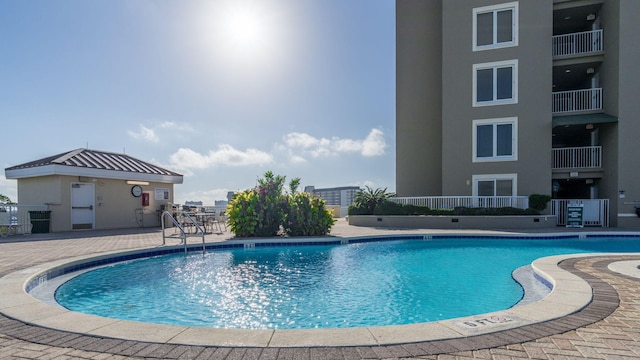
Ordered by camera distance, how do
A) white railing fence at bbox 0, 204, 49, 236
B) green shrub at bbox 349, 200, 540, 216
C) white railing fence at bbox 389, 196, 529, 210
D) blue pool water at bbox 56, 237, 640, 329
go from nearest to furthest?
blue pool water at bbox 56, 237, 640, 329, white railing fence at bbox 0, 204, 49, 236, green shrub at bbox 349, 200, 540, 216, white railing fence at bbox 389, 196, 529, 210

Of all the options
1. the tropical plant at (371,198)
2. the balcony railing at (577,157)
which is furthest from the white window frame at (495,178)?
the tropical plant at (371,198)

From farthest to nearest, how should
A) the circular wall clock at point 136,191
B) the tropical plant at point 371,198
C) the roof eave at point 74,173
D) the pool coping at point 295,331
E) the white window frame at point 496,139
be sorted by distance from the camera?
the tropical plant at point 371,198
the white window frame at point 496,139
the circular wall clock at point 136,191
the roof eave at point 74,173
the pool coping at point 295,331

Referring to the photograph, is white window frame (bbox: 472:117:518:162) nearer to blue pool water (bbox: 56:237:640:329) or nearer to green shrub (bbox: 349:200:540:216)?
green shrub (bbox: 349:200:540:216)

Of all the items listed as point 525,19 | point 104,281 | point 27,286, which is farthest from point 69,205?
point 525,19

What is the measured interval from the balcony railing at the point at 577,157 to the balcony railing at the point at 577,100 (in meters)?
1.79

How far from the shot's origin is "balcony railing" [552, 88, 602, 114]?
1423 cm

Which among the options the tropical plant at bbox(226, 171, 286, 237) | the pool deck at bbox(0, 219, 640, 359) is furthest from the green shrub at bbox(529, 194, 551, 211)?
the pool deck at bbox(0, 219, 640, 359)

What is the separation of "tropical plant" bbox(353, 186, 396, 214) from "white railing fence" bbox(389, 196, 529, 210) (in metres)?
1.19

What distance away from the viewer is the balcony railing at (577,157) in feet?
46.6

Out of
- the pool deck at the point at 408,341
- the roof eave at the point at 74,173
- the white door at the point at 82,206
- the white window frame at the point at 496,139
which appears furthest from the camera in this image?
the white window frame at the point at 496,139

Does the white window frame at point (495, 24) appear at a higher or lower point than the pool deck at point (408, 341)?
higher

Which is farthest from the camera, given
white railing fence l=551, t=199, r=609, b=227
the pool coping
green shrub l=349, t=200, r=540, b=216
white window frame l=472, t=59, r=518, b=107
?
white window frame l=472, t=59, r=518, b=107

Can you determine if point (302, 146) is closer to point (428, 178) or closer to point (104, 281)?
point (428, 178)

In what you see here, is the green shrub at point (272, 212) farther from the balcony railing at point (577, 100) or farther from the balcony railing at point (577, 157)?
the balcony railing at point (577, 100)
